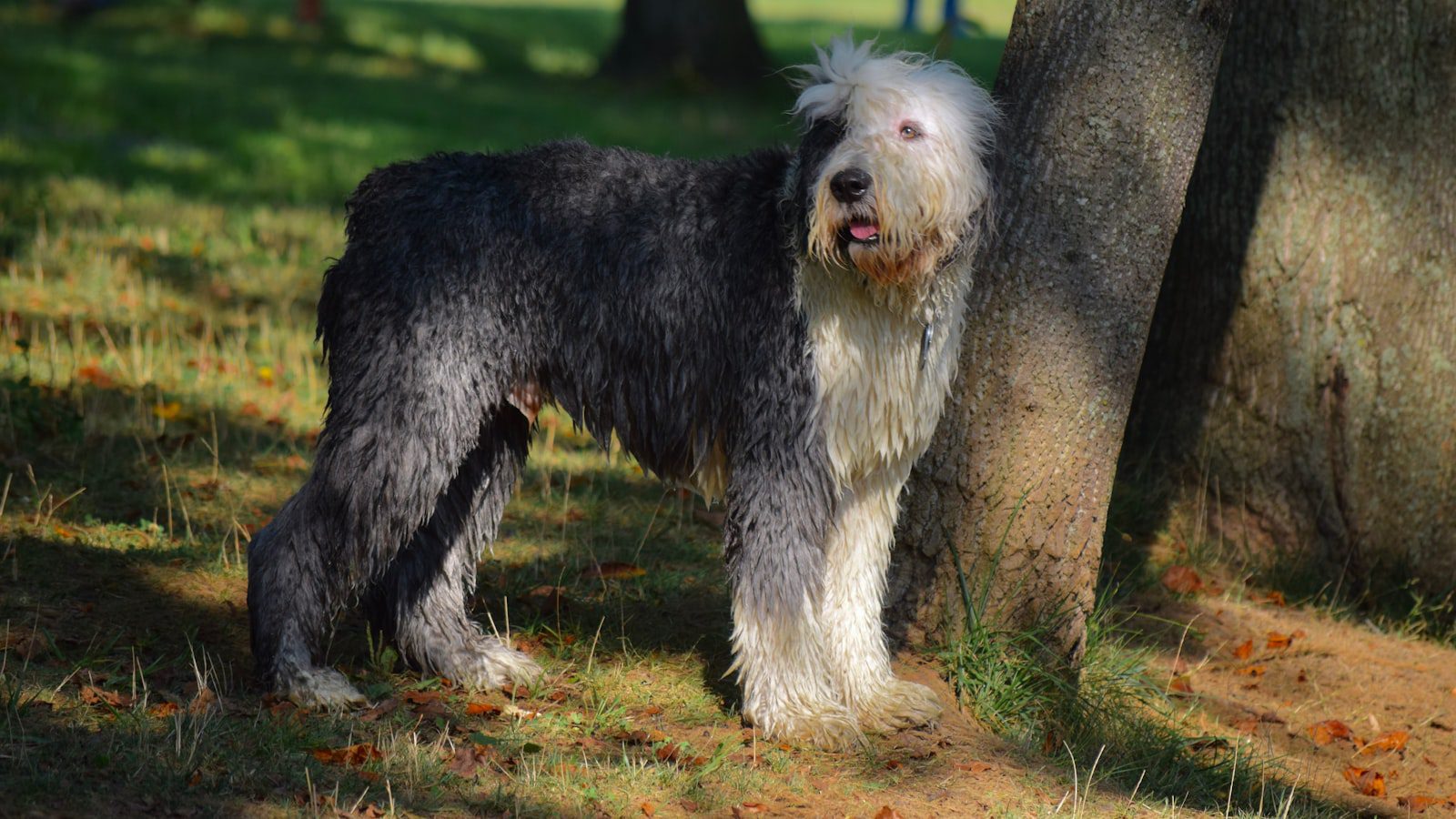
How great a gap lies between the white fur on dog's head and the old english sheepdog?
15 millimetres

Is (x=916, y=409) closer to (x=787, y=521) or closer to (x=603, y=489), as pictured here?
(x=787, y=521)

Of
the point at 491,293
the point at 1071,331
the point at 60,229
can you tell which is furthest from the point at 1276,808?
the point at 60,229

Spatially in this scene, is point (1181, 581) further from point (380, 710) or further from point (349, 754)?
point (349, 754)

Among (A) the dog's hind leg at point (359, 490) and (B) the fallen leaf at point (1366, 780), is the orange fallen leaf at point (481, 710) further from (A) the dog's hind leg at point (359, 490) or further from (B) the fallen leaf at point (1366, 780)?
(B) the fallen leaf at point (1366, 780)

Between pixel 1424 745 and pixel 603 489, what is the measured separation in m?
3.68

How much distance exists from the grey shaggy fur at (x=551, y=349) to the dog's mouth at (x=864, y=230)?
0.35 meters

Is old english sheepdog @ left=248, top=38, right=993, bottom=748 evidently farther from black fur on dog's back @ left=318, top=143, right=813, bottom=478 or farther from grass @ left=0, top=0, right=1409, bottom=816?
grass @ left=0, top=0, right=1409, bottom=816

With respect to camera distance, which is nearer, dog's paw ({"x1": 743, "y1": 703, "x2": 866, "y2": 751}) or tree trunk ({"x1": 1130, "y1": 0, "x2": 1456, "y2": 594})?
dog's paw ({"x1": 743, "y1": 703, "x2": 866, "y2": 751})

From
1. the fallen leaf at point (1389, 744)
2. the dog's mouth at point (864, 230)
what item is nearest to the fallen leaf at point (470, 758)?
the dog's mouth at point (864, 230)

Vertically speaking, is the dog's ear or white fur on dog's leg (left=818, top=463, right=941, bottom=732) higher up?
the dog's ear

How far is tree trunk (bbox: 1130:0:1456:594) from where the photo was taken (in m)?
6.39

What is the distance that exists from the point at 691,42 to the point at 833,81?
15.3 meters

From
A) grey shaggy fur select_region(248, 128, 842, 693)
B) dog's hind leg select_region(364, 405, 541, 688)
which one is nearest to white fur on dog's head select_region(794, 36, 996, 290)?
grey shaggy fur select_region(248, 128, 842, 693)

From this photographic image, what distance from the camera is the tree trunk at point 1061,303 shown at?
16.5 feet
